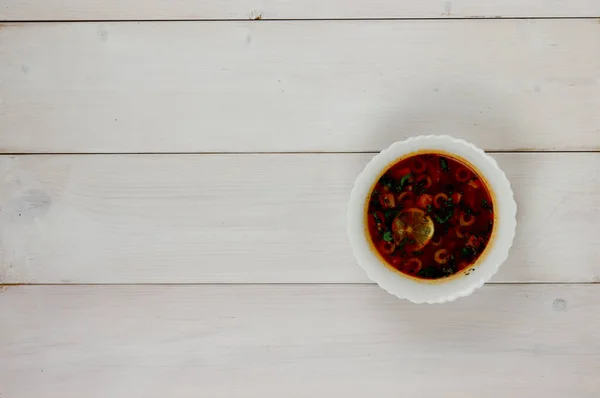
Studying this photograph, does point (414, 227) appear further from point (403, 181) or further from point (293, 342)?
point (293, 342)

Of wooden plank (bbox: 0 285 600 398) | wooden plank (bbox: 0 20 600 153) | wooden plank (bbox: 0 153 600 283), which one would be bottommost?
wooden plank (bbox: 0 285 600 398)

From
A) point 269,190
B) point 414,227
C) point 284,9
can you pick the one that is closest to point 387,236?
point 414,227

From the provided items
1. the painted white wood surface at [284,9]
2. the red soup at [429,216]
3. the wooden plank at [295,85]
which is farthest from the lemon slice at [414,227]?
the painted white wood surface at [284,9]

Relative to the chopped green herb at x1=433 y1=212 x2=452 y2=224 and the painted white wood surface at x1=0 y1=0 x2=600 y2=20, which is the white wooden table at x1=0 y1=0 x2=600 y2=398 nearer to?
the painted white wood surface at x1=0 y1=0 x2=600 y2=20

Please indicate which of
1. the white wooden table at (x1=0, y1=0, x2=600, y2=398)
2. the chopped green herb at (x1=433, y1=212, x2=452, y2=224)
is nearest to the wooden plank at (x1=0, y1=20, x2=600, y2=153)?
the white wooden table at (x1=0, y1=0, x2=600, y2=398)

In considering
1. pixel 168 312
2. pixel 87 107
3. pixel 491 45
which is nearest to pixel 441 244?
pixel 491 45

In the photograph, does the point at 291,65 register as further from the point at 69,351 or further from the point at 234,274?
the point at 69,351

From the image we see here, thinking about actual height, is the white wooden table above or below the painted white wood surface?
below
